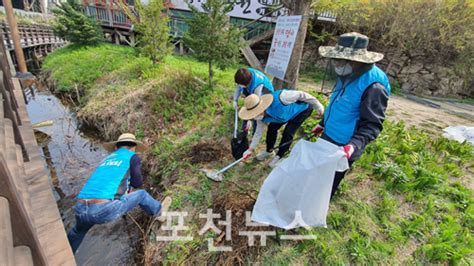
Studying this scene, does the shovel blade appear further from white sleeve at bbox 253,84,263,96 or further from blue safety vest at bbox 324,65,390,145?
blue safety vest at bbox 324,65,390,145

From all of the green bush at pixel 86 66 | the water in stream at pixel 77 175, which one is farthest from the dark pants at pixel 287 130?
the green bush at pixel 86 66

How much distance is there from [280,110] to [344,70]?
1125mm

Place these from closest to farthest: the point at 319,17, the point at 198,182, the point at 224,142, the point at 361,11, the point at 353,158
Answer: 1. the point at 353,158
2. the point at 198,182
3. the point at 224,142
4. the point at 361,11
5. the point at 319,17

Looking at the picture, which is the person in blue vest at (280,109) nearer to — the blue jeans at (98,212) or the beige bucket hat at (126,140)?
the beige bucket hat at (126,140)

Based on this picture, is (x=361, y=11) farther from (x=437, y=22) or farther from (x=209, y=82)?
(x=209, y=82)

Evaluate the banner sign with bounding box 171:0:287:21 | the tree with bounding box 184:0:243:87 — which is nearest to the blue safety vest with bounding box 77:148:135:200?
the tree with bounding box 184:0:243:87

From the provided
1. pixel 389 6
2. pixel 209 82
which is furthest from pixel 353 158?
pixel 389 6

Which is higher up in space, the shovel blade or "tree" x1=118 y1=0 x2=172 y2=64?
"tree" x1=118 y1=0 x2=172 y2=64

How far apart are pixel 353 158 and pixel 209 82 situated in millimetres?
4503

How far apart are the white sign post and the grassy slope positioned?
3.66 feet

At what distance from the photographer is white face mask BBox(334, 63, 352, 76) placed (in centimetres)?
191

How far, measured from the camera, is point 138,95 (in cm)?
591

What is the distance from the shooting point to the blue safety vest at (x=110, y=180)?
239cm

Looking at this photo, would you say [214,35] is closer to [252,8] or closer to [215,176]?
[215,176]
